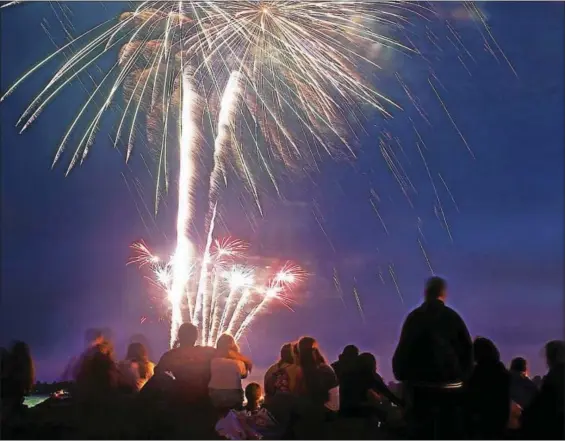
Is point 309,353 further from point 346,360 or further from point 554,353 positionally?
point 554,353

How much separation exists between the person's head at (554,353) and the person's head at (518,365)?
87cm

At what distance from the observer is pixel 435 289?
4961 millimetres

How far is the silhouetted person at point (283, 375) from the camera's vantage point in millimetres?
5613

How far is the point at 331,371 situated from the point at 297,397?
36 cm

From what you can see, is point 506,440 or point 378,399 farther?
point 378,399

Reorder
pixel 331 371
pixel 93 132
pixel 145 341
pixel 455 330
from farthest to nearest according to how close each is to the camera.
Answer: pixel 93 132, pixel 145 341, pixel 331 371, pixel 455 330

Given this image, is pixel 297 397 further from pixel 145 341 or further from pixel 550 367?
pixel 550 367

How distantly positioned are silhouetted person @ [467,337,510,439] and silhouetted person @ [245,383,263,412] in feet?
7.22

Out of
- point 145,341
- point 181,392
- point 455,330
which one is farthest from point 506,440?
point 145,341

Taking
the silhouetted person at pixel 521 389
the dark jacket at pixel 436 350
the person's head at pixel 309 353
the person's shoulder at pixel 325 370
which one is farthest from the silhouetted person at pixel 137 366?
the silhouetted person at pixel 521 389

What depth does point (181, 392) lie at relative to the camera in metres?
5.02

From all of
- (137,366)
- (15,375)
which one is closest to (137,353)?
(137,366)

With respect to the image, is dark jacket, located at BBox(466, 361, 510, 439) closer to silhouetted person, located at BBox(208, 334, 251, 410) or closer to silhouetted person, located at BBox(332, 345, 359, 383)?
silhouetted person, located at BBox(332, 345, 359, 383)

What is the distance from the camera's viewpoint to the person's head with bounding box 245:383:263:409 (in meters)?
6.48
